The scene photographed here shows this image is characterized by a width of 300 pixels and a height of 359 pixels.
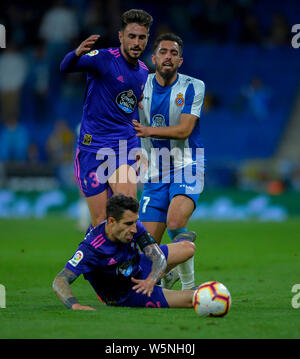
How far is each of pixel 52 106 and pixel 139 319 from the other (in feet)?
52.6

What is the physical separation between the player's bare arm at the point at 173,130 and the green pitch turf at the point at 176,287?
171 cm

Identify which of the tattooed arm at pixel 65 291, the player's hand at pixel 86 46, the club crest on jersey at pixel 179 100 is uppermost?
the player's hand at pixel 86 46

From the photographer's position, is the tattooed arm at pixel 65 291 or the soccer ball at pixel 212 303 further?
the tattooed arm at pixel 65 291

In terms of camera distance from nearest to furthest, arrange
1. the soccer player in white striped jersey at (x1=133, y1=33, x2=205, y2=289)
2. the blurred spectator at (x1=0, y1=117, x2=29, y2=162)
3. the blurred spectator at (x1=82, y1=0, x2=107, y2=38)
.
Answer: the soccer player in white striped jersey at (x1=133, y1=33, x2=205, y2=289) < the blurred spectator at (x1=0, y1=117, x2=29, y2=162) < the blurred spectator at (x1=82, y1=0, x2=107, y2=38)

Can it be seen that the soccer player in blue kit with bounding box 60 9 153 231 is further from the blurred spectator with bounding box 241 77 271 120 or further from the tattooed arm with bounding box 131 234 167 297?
the blurred spectator with bounding box 241 77 271 120

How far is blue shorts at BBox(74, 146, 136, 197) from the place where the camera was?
7.67 m

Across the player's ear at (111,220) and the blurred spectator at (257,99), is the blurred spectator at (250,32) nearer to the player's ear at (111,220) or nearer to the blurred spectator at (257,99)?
the blurred spectator at (257,99)

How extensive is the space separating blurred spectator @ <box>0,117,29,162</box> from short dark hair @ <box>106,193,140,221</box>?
13971 millimetres

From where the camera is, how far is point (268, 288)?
8.32 m

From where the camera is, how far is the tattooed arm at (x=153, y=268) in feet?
20.9

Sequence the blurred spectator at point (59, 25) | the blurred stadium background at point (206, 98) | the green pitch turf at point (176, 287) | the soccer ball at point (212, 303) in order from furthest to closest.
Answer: the blurred spectator at point (59, 25), the blurred stadium background at point (206, 98), the soccer ball at point (212, 303), the green pitch turf at point (176, 287)

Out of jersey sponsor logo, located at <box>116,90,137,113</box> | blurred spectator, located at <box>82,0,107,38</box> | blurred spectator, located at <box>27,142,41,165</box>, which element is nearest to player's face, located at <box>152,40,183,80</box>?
jersey sponsor logo, located at <box>116,90,137,113</box>

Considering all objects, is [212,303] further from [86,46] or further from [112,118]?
[86,46]

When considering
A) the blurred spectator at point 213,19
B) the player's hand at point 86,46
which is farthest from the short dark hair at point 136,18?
the blurred spectator at point 213,19
